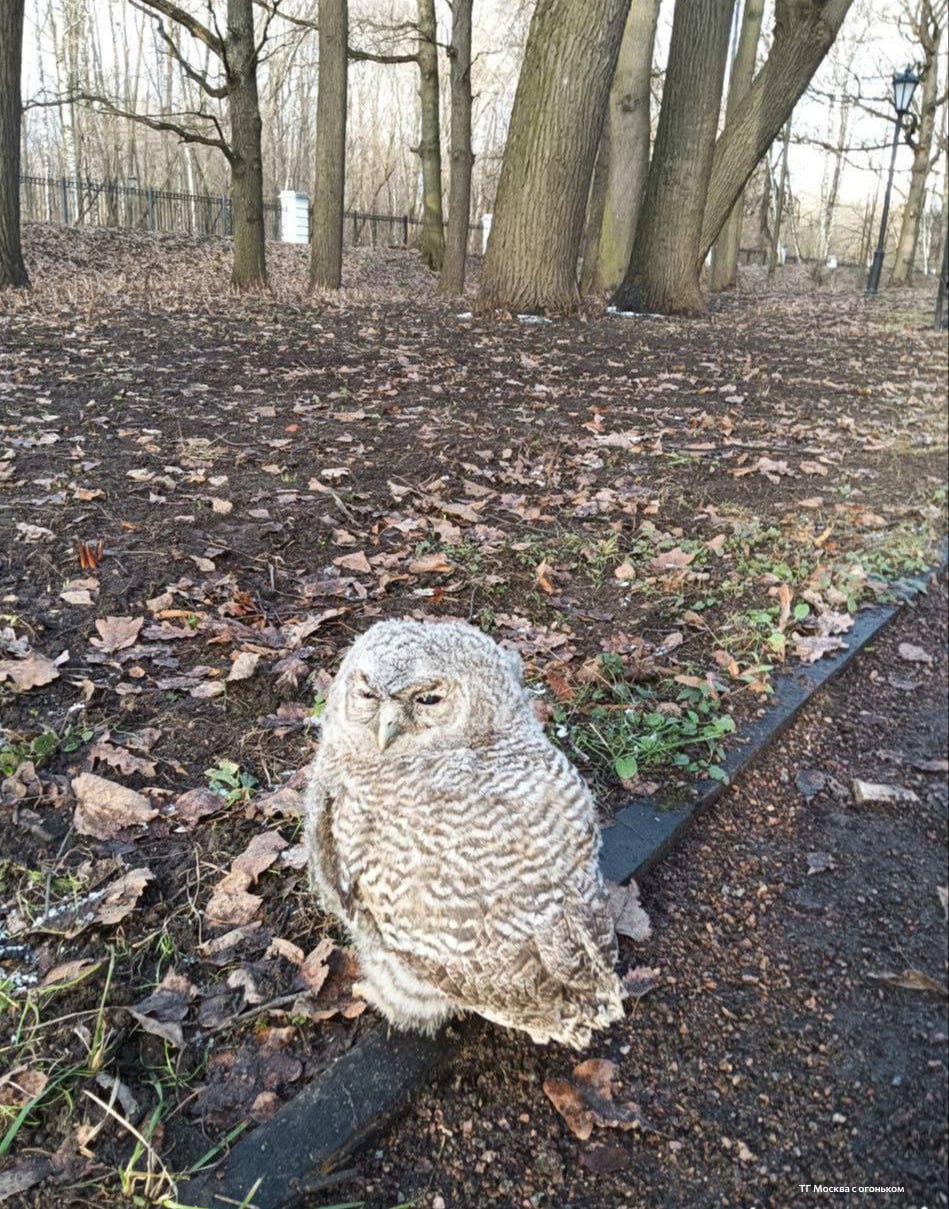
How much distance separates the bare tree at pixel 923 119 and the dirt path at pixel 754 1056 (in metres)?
29.5

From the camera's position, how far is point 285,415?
6.77 meters

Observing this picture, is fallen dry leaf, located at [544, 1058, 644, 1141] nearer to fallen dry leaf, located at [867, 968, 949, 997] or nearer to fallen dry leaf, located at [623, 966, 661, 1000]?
fallen dry leaf, located at [623, 966, 661, 1000]

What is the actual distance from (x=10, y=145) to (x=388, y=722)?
43.8 feet

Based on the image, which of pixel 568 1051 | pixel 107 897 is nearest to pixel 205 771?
pixel 107 897

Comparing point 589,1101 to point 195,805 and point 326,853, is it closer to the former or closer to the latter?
point 326,853

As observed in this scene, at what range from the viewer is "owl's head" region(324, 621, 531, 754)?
2.00m

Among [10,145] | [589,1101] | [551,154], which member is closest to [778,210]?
[551,154]

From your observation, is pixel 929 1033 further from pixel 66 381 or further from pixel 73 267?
pixel 73 267

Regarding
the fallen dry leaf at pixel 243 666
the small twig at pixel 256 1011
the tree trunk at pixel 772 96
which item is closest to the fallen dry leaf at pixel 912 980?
the small twig at pixel 256 1011

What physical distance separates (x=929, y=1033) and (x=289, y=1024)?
170 centimetres

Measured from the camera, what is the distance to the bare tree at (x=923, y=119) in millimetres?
26406

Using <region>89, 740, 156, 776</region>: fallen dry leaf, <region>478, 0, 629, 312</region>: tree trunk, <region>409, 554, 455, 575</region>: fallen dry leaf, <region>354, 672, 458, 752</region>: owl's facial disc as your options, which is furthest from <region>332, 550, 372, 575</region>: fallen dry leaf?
<region>478, 0, 629, 312</region>: tree trunk

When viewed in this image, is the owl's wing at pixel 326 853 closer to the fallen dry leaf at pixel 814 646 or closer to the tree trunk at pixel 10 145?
the fallen dry leaf at pixel 814 646

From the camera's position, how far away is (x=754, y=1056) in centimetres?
223
